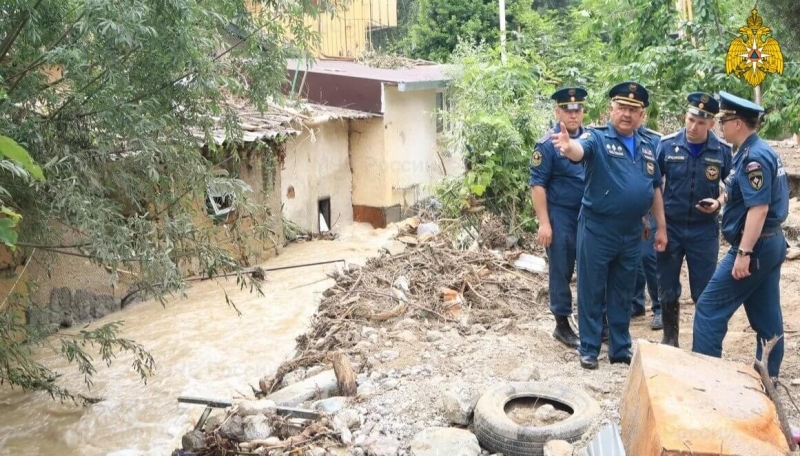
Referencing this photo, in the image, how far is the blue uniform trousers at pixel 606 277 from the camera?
188 inches

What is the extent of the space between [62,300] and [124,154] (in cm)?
424

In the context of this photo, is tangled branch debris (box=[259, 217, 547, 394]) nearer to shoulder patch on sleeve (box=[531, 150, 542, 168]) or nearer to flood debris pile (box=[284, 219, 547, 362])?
flood debris pile (box=[284, 219, 547, 362])

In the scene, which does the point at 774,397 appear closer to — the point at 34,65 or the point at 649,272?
the point at 649,272

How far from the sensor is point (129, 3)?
16.8 ft

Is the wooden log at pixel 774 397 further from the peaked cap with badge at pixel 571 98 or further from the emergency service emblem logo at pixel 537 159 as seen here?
the peaked cap with badge at pixel 571 98

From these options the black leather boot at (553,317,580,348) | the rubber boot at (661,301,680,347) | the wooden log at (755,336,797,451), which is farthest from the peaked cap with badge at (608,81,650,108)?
the wooden log at (755,336,797,451)

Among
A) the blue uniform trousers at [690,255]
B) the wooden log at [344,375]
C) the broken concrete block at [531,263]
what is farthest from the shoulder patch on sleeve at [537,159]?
the broken concrete block at [531,263]

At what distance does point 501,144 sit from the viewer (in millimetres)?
10211

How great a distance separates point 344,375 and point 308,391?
273 millimetres

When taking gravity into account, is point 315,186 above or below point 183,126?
below

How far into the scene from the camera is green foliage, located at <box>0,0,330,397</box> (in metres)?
5.41

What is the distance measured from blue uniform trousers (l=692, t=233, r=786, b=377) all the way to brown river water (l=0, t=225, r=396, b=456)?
3.64 m

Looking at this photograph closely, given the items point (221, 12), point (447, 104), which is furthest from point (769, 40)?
point (447, 104)

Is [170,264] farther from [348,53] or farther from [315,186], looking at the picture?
[348,53]
